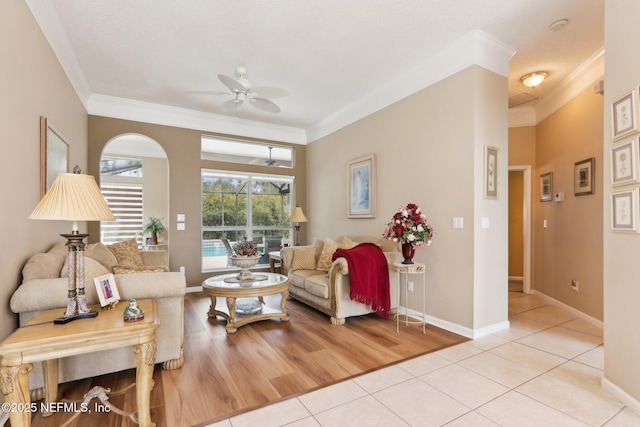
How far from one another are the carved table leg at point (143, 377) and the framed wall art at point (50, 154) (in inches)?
78.7

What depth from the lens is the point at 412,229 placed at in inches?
132

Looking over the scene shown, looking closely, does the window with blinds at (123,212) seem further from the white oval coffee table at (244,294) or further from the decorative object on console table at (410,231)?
the decorative object on console table at (410,231)

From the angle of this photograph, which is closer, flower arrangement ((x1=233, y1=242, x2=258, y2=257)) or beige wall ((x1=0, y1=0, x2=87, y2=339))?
beige wall ((x1=0, y1=0, x2=87, y2=339))

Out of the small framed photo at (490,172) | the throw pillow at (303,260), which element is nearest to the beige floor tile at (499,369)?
the small framed photo at (490,172)

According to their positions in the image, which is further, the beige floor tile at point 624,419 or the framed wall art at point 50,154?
the framed wall art at point 50,154

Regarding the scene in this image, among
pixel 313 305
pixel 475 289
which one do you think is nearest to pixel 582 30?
pixel 475 289

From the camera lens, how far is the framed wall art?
2705 mm

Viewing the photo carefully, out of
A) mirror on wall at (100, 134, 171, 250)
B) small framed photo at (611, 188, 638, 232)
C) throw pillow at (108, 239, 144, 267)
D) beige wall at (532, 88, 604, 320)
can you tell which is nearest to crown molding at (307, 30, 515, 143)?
beige wall at (532, 88, 604, 320)

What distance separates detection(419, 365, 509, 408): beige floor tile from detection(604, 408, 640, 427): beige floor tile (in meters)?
0.55

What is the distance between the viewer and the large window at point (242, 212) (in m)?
5.73

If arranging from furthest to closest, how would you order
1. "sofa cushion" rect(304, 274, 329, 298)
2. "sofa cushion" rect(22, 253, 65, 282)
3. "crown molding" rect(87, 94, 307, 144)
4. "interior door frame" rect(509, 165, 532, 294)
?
"interior door frame" rect(509, 165, 532, 294) → "crown molding" rect(87, 94, 307, 144) → "sofa cushion" rect(304, 274, 329, 298) → "sofa cushion" rect(22, 253, 65, 282)

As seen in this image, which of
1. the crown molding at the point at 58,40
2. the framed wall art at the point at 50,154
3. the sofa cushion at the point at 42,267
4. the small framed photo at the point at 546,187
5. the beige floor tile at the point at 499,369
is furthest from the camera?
the small framed photo at the point at 546,187

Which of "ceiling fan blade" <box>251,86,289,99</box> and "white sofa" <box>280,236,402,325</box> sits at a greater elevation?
"ceiling fan blade" <box>251,86,289,99</box>

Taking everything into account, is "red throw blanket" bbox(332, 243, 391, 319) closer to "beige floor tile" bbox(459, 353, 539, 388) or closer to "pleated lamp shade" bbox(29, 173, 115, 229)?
"beige floor tile" bbox(459, 353, 539, 388)
